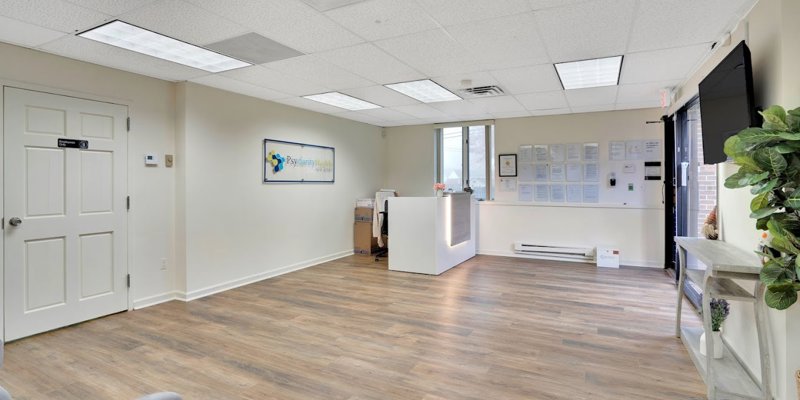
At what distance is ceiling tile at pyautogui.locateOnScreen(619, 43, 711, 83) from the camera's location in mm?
3496

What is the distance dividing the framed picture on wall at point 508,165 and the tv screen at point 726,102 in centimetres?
389

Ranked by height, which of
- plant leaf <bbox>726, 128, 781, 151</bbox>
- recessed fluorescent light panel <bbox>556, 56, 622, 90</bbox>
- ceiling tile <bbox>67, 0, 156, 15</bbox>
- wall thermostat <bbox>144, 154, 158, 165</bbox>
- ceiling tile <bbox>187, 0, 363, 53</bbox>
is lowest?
plant leaf <bbox>726, 128, 781, 151</bbox>

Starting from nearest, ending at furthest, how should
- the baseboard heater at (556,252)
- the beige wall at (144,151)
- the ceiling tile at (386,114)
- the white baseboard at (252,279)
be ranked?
the beige wall at (144,151), the white baseboard at (252,279), the ceiling tile at (386,114), the baseboard heater at (556,252)

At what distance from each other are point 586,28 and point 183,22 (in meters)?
2.88

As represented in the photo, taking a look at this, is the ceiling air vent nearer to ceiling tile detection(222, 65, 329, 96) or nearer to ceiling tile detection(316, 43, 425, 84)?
ceiling tile detection(316, 43, 425, 84)

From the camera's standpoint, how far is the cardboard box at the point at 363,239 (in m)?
7.09

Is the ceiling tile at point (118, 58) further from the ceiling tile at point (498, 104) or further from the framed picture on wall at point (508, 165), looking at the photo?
the framed picture on wall at point (508, 165)

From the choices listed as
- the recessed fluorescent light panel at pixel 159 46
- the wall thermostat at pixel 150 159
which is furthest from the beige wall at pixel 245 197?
the recessed fluorescent light panel at pixel 159 46

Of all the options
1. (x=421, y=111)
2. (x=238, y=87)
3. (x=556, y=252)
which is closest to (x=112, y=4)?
(x=238, y=87)

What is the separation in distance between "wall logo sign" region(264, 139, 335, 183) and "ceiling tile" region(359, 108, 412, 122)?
2.87ft

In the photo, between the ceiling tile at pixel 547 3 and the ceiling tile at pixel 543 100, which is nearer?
the ceiling tile at pixel 547 3

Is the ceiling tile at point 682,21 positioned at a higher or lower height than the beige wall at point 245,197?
higher

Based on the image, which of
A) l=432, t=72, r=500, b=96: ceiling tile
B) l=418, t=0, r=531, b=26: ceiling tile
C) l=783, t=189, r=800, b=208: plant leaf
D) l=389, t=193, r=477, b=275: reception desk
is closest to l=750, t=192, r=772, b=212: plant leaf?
l=783, t=189, r=800, b=208: plant leaf

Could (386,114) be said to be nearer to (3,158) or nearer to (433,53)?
(433,53)
